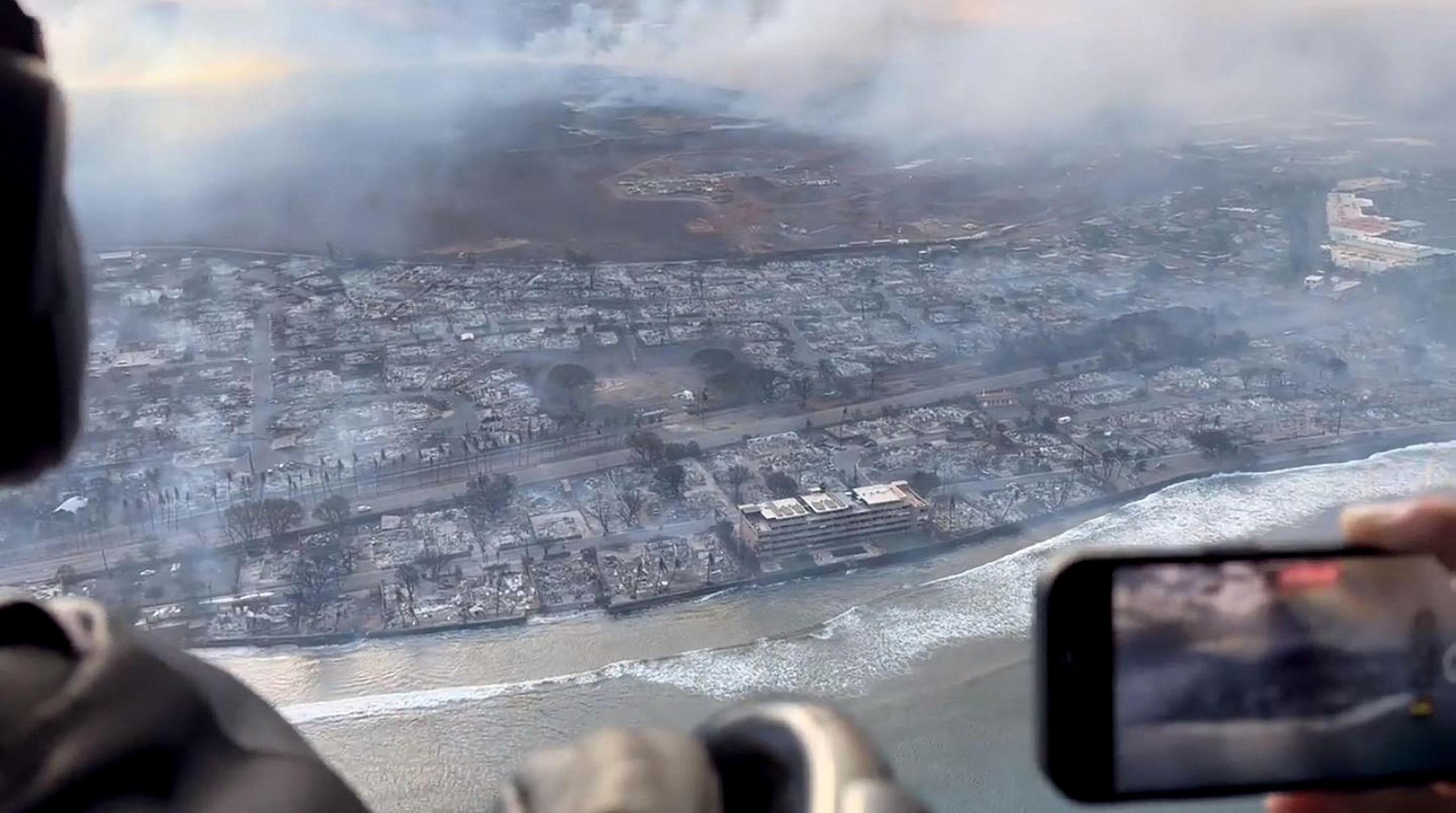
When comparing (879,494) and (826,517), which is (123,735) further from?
(879,494)

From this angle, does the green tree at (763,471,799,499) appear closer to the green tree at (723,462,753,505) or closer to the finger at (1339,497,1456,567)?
the green tree at (723,462,753,505)

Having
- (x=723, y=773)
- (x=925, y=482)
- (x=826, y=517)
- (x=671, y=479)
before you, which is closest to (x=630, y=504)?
(x=671, y=479)

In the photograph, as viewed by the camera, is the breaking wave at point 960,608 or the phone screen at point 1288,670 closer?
the phone screen at point 1288,670

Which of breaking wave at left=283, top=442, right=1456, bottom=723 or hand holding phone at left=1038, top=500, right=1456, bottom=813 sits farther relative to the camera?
breaking wave at left=283, top=442, right=1456, bottom=723

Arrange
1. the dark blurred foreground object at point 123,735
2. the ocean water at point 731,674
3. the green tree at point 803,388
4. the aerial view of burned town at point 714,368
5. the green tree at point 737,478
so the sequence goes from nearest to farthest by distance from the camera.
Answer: the dark blurred foreground object at point 123,735, the ocean water at point 731,674, the aerial view of burned town at point 714,368, the green tree at point 737,478, the green tree at point 803,388

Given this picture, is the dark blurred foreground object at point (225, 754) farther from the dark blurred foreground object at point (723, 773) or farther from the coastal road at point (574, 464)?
the coastal road at point (574, 464)

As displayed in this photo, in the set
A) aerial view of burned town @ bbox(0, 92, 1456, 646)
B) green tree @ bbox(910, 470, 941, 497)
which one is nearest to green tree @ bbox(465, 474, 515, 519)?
aerial view of burned town @ bbox(0, 92, 1456, 646)

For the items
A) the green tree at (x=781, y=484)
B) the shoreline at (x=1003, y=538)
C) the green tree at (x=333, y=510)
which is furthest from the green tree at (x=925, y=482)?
the green tree at (x=333, y=510)
